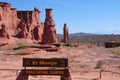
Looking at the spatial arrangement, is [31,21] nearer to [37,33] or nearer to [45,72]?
[37,33]

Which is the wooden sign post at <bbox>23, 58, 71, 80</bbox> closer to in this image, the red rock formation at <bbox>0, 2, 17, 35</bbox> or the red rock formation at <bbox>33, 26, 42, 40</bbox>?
the red rock formation at <bbox>0, 2, 17, 35</bbox>

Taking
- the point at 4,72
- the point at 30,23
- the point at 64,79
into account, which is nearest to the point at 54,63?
the point at 64,79

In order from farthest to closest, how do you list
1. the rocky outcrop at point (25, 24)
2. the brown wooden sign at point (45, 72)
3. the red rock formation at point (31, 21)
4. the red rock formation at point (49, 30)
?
the red rock formation at point (31, 21), the rocky outcrop at point (25, 24), the red rock formation at point (49, 30), the brown wooden sign at point (45, 72)

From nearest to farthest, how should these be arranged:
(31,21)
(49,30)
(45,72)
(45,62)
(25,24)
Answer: (45,62)
(45,72)
(49,30)
(25,24)
(31,21)

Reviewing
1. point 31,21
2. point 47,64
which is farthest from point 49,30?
point 47,64

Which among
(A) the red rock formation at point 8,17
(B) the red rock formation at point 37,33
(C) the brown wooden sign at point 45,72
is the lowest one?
(C) the brown wooden sign at point 45,72

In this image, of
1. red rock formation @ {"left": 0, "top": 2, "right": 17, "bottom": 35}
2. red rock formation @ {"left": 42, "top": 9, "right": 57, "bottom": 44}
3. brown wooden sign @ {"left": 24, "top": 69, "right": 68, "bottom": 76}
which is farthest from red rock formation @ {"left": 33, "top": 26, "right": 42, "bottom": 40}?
brown wooden sign @ {"left": 24, "top": 69, "right": 68, "bottom": 76}

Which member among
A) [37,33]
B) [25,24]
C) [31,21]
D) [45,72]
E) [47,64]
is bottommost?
[45,72]

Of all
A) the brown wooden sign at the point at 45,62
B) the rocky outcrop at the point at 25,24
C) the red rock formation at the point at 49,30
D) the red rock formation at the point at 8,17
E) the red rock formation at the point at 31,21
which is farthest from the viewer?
the red rock formation at the point at 31,21

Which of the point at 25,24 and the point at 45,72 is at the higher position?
the point at 25,24

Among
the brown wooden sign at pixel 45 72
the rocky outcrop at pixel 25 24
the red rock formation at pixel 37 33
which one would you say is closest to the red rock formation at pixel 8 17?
the rocky outcrop at pixel 25 24

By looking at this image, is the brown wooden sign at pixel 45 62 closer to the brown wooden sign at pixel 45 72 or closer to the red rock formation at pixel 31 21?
the brown wooden sign at pixel 45 72

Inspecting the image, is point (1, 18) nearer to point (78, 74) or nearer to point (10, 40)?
point (10, 40)

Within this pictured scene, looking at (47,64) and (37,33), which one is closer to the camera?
(47,64)
